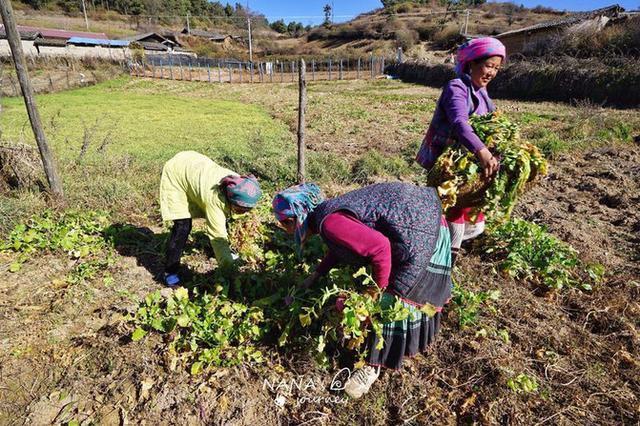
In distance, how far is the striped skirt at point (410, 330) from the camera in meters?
2.15

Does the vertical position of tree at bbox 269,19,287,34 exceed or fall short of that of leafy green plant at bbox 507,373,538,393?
it exceeds it

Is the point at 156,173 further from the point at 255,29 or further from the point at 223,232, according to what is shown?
the point at 255,29

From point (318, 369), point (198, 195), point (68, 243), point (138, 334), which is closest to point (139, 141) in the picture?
point (68, 243)

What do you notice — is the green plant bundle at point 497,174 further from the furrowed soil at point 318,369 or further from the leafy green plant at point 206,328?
the leafy green plant at point 206,328

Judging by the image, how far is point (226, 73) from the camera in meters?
35.3

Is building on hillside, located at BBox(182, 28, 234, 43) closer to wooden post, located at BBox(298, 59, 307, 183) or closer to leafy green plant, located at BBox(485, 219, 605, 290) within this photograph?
wooden post, located at BBox(298, 59, 307, 183)

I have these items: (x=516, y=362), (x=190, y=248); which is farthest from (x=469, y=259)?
(x=190, y=248)

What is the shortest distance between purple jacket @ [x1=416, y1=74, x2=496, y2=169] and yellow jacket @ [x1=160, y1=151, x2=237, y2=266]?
1513 mm

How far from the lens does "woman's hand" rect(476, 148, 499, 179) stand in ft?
7.18

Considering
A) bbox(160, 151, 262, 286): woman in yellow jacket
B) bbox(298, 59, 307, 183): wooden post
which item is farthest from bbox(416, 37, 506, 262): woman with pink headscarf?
bbox(298, 59, 307, 183): wooden post

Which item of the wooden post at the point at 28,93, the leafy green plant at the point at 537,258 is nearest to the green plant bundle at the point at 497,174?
the leafy green plant at the point at 537,258

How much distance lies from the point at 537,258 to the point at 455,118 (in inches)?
72.7

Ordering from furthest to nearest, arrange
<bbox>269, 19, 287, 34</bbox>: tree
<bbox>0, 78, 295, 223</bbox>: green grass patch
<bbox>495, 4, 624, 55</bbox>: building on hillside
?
<bbox>269, 19, 287, 34</bbox>: tree, <bbox>495, 4, 624, 55</bbox>: building on hillside, <bbox>0, 78, 295, 223</bbox>: green grass patch

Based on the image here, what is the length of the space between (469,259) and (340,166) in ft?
10.8
